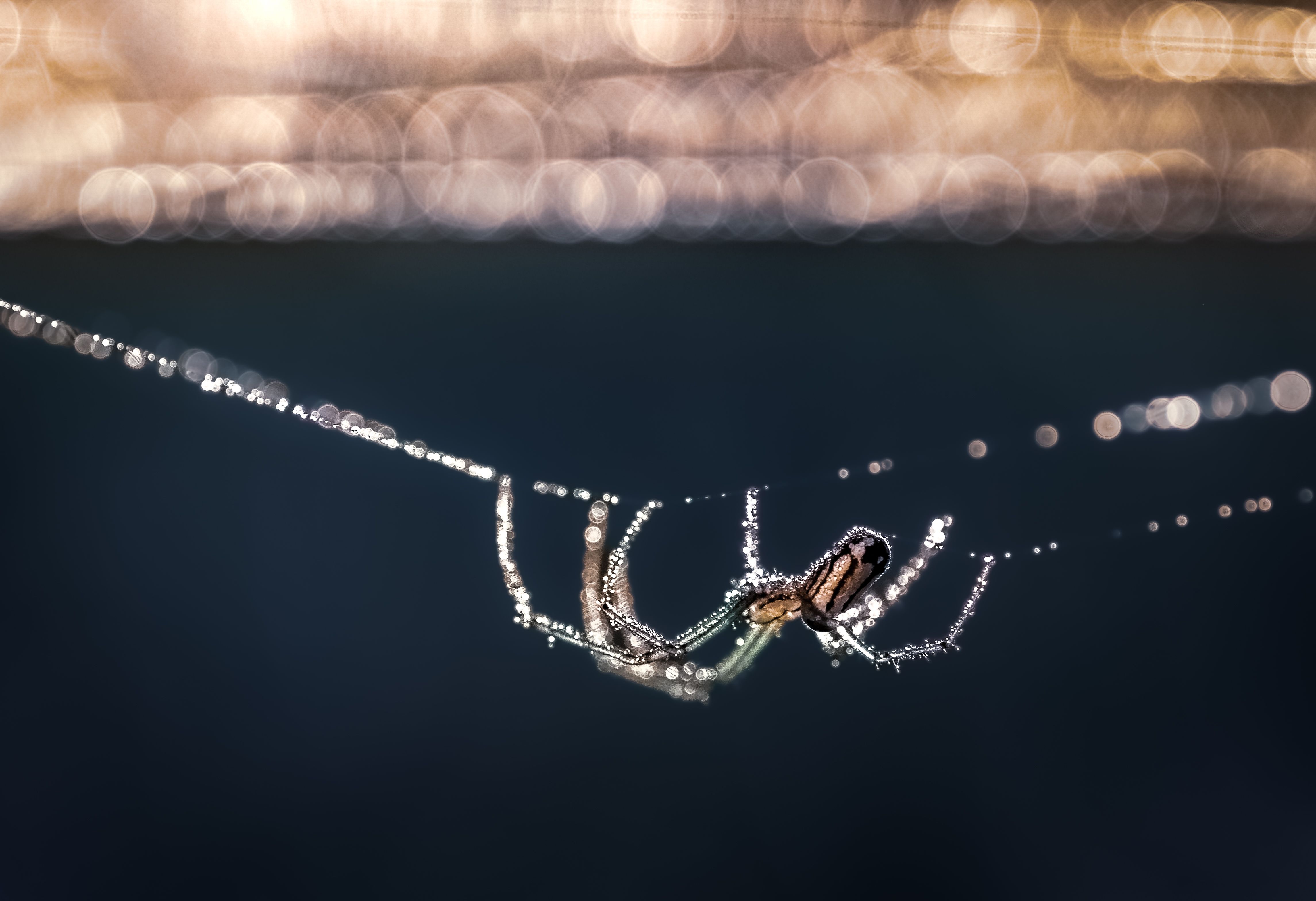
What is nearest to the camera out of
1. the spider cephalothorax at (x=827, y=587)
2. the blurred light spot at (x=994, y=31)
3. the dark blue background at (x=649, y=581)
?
the spider cephalothorax at (x=827, y=587)

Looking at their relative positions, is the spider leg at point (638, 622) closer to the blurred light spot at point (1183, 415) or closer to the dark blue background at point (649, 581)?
the dark blue background at point (649, 581)

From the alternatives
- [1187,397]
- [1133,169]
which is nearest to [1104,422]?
[1187,397]

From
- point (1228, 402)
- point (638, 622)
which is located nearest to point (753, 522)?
point (638, 622)

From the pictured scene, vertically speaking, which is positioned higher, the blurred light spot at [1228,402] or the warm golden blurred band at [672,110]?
the warm golden blurred band at [672,110]

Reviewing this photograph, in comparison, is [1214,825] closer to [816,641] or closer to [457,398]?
[816,641]

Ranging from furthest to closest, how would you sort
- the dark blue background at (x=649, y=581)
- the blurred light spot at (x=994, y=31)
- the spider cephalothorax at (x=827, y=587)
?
the dark blue background at (x=649, y=581), the blurred light spot at (x=994, y=31), the spider cephalothorax at (x=827, y=587)

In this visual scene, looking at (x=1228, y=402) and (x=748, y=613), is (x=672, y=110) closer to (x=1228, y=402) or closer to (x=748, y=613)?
(x=748, y=613)

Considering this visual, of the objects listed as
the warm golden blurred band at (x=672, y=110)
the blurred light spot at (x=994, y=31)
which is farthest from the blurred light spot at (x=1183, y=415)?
the blurred light spot at (x=994, y=31)
